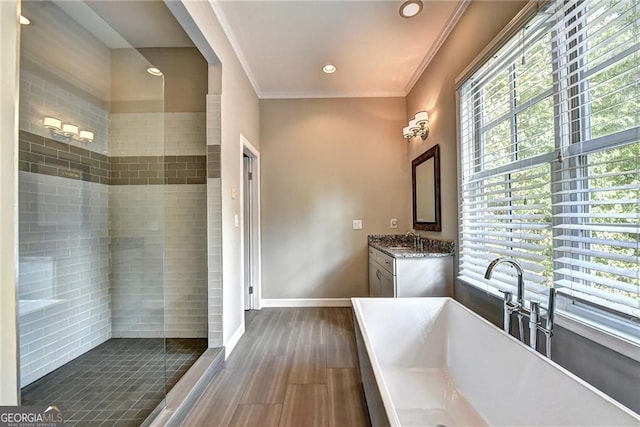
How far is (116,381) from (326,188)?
287 centimetres

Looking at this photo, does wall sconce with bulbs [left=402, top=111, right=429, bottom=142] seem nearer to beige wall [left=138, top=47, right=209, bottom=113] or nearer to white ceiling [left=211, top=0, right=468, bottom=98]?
white ceiling [left=211, top=0, right=468, bottom=98]

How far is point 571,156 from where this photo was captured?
1311 millimetres

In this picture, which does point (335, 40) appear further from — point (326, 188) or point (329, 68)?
point (326, 188)

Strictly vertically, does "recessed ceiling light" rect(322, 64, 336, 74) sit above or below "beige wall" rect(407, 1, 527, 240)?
above

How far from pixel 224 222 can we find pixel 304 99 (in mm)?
2270

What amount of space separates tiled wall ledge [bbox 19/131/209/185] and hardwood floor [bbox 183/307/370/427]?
1742 millimetres

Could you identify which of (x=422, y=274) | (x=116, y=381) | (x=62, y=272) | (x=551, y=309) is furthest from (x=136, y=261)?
(x=551, y=309)

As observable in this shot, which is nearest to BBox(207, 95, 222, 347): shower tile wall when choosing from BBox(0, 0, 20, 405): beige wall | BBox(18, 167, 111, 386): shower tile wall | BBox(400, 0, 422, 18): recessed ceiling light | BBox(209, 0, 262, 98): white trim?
BBox(209, 0, 262, 98): white trim

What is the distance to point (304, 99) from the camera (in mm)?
3814

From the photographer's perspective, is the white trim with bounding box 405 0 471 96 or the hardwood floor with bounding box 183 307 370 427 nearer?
the hardwood floor with bounding box 183 307 370 427

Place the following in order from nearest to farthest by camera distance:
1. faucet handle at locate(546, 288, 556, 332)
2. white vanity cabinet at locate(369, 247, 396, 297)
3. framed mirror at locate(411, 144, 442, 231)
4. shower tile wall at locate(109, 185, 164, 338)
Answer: faucet handle at locate(546, 288, 556, 332) < shower tile wall at locate(109, 185, 164, 338) < white vanity cabinet at locate(369, 247, 396, 297) < framed mirror at locate(411, 144, 442, 231)

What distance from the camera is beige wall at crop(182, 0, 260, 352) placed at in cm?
226

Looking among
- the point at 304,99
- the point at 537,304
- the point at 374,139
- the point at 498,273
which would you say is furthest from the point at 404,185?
the point at 537,304

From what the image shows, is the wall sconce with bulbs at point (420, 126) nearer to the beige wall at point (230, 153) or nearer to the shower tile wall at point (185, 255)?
the beige wall at point (230, 153)
